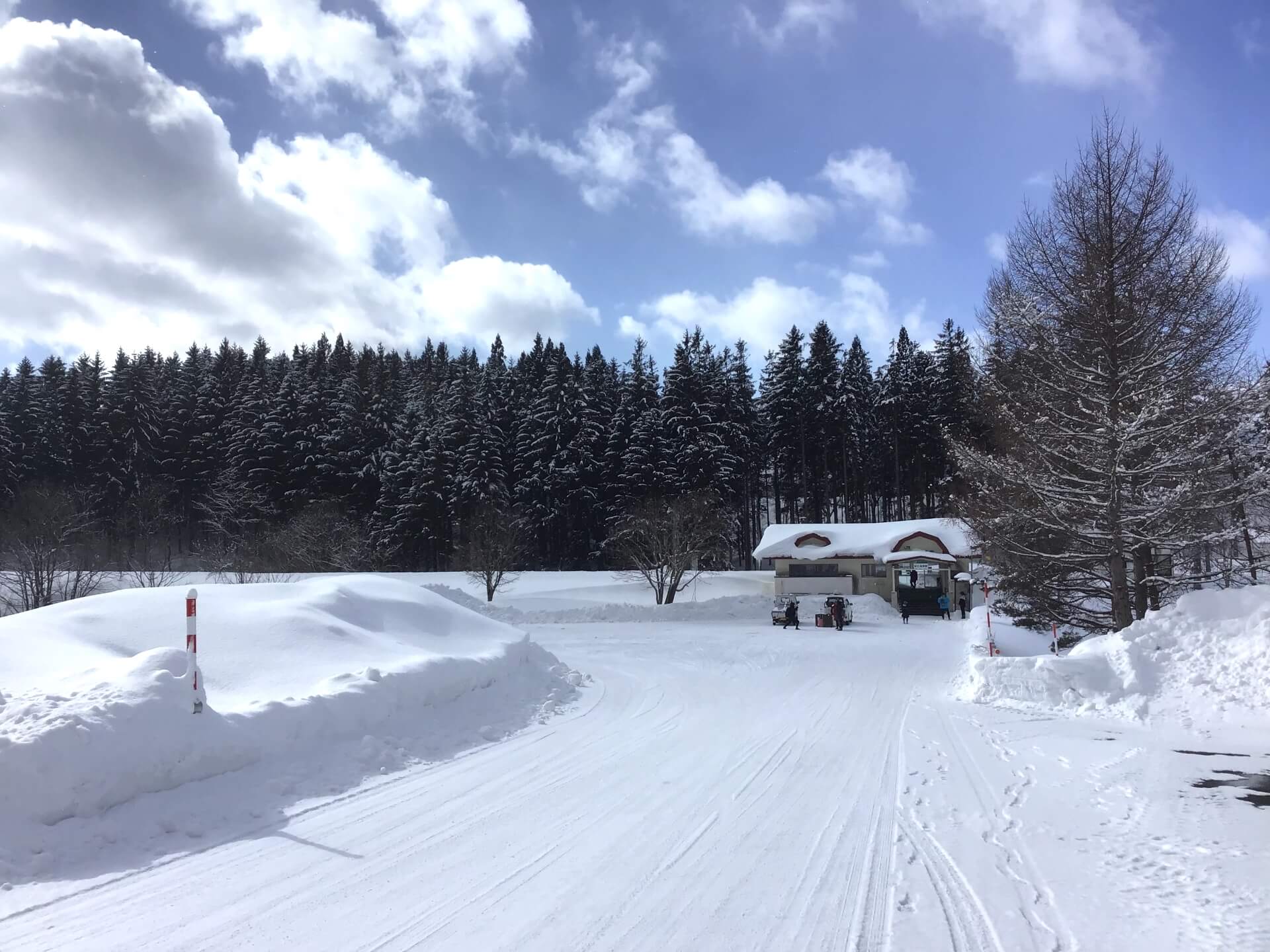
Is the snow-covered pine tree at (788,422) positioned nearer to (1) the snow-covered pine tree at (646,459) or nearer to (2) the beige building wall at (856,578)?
(1) the snow-covered pine tree at (646,459)

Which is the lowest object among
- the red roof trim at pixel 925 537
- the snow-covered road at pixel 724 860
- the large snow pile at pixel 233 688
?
the snow-covered road at pixel 724 860

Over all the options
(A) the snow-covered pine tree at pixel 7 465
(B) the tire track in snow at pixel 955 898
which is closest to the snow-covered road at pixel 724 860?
(B) the tire track in snow at pixel 955 898

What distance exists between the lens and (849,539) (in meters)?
47.0

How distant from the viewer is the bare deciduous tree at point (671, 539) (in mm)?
39438

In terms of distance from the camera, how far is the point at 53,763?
219 inches

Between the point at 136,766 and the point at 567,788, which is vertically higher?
the point at 136,766

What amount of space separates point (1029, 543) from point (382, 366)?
224 feet

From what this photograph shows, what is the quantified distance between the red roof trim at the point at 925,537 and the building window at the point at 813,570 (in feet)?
11.5

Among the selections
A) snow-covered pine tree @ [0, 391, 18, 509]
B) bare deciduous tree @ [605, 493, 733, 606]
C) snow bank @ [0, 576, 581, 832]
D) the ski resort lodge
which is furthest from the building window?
snow-covered pine tree @ [0, 391, 18, 509]

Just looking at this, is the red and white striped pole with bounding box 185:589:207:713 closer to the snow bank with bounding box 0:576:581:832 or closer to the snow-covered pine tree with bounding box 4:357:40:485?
the snow bank with bounding box 0:576:581:832

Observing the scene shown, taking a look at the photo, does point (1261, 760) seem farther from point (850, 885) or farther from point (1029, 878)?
point (850, 885)

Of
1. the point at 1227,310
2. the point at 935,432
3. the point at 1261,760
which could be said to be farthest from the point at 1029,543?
the point at 935,432

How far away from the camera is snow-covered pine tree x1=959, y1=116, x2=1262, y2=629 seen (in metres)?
14.4

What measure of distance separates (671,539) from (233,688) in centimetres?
3211
